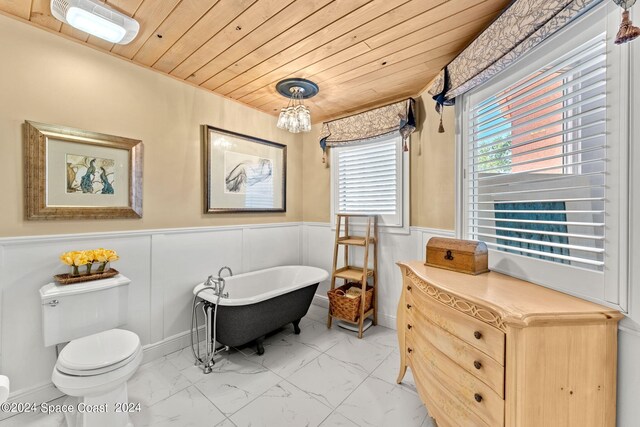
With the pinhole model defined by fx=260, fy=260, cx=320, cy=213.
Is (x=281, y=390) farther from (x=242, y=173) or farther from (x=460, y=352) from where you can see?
(x=242, y=173)

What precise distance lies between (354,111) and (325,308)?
246cm

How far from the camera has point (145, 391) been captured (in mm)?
1835

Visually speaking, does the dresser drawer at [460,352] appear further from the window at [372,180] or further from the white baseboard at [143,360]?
the white baseboard at [143,360]

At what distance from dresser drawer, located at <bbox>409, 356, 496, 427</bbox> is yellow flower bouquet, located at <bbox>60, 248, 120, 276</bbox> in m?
2.21

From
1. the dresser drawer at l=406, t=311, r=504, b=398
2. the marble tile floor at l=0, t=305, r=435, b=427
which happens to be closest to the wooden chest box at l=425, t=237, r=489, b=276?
the dresser drawer at l=406, t=311, r=504, b=398

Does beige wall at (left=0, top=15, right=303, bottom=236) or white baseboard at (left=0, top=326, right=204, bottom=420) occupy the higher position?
beige wall at (left=0, top=15, right=303, bottom=236)

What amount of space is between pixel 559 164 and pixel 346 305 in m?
2.05

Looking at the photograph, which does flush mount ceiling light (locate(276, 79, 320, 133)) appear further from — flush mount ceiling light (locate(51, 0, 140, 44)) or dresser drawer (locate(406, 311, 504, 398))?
dresser drawer (locate(406, 311, 504, 398))

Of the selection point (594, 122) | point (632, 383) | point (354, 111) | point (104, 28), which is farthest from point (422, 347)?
point (104, 28)

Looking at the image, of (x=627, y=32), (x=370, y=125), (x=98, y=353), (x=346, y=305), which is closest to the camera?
(x=627, y=32)

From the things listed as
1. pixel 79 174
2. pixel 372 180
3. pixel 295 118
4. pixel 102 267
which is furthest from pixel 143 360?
pixel 372 180

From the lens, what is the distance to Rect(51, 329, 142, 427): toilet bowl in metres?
Answer: 1.33

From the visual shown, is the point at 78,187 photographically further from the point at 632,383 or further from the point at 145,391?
the point at 632,383

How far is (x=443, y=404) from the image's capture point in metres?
1.32
